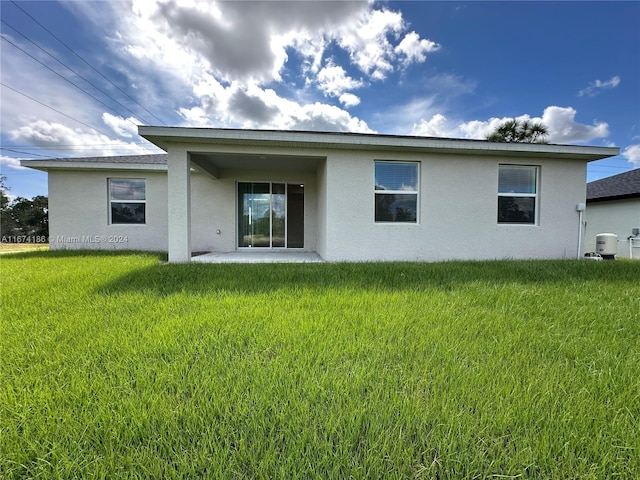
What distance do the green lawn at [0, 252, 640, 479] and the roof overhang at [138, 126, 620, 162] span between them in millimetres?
4061

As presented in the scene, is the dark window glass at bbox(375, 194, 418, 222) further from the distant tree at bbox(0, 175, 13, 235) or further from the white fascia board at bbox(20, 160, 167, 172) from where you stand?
the distant tree at bbox(0, 175, 13, 235)

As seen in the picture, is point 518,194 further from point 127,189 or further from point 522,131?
point 127,189

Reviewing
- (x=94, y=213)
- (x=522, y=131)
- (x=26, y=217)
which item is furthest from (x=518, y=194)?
(x=26, y=217)

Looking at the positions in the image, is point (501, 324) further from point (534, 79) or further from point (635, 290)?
point (534, 79)

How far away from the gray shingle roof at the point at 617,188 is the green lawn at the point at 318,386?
1274 centimetres

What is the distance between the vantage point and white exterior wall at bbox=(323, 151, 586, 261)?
7086mm

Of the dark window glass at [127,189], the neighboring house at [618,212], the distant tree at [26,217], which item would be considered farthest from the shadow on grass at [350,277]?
the distant tree at [26,217]

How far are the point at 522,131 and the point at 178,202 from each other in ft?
63.0

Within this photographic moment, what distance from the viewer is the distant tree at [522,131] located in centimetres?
1559

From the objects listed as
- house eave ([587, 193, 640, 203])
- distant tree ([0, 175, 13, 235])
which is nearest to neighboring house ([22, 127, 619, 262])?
house eave ([587, 193, 640, 203])

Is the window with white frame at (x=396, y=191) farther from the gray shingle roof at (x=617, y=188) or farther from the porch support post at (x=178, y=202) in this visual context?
the gray shingle roof at (x=617, y=188)

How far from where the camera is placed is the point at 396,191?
24.2ft

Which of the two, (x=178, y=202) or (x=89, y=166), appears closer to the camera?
(x=178, y=202)

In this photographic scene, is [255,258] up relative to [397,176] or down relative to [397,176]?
down
